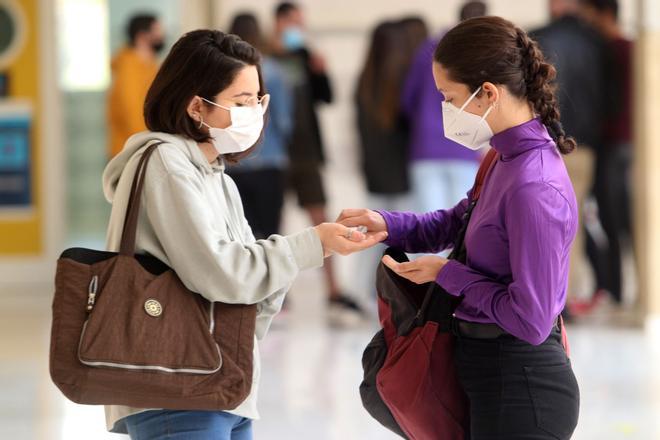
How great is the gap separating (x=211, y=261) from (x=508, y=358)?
0.59 metres

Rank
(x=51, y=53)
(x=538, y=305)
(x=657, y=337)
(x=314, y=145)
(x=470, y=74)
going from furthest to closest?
(x=51, y=53) < (x=314, y=145) < (x=657, y=337) < (x=470, y=74) < (x=538, y=305)

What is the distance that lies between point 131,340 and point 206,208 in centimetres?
29

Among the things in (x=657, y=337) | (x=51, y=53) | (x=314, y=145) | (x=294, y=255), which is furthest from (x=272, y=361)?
(x=51, y=53)

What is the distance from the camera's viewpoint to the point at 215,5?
6738 mm

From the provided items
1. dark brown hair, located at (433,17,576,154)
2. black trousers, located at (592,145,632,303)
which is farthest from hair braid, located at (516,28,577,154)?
black trousers, located at (592,145,632,303)

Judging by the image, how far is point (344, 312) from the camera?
6.12m

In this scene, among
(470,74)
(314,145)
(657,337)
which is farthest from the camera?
(314,145)

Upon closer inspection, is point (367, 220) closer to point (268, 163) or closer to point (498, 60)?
point (498, 60)

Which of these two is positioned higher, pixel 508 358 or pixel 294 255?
pixel 294 255

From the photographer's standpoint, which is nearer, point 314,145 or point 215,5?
point 314,145

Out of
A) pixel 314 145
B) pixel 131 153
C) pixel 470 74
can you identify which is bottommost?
pixel 314 145

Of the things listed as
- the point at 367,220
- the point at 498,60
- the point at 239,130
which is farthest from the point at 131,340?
the point at 498,60

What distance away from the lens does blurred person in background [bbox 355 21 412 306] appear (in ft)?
18.7

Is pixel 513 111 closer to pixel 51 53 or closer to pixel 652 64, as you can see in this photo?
pixel 652 64
